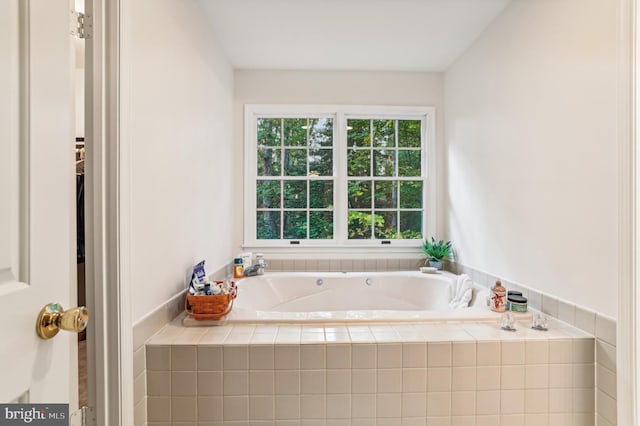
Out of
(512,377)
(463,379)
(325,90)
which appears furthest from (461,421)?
(325,90)

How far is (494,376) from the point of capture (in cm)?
140

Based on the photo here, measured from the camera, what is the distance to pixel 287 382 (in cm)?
136

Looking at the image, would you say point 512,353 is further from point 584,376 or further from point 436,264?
point 436,264

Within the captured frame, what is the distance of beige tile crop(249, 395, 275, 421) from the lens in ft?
4.45

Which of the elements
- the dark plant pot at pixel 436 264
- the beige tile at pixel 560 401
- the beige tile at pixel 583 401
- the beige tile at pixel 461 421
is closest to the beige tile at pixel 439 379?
the beige tile at pixel 461 421

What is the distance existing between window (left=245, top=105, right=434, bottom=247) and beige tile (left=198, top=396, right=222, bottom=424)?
182 centimetres

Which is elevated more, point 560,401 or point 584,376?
point 584,376

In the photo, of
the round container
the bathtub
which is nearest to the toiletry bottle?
the round container

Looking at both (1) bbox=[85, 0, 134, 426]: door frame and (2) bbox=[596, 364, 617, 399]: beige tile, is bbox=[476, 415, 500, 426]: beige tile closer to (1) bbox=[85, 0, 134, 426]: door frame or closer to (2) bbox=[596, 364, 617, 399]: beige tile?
(2) bbox=[596, 364, 617, 399]: beige tile

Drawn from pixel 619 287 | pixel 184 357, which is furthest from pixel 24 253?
pixel 619 287

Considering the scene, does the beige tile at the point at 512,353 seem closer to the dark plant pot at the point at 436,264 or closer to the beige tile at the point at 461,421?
the beige tile at the point at 461,421

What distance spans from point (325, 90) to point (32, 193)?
2.65 meters

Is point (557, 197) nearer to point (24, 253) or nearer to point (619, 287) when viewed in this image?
point (619, 287)

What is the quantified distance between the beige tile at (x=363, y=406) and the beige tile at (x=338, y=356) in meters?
0.13
